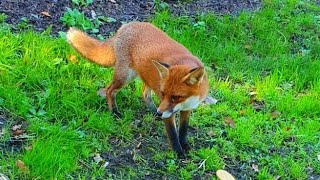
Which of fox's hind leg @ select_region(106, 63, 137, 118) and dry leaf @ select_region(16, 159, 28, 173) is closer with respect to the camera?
dry leaf @ select_region(16, 159, 28, 173)

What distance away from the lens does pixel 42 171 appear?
12.9ft

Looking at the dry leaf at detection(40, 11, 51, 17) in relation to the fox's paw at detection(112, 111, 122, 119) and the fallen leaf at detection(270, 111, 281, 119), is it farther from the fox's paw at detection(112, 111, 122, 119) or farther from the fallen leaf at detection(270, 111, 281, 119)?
the fallen leaf at detection(270, 111, 281, 119)

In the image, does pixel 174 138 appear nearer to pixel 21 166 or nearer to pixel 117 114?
pixel 117 114

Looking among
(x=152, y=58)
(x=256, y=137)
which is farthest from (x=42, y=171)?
(x=256, y=137)

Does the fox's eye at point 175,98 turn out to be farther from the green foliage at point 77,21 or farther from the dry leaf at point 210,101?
the green foliage at point 77,21

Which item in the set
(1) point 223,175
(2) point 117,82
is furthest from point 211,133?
(2) point 117,82

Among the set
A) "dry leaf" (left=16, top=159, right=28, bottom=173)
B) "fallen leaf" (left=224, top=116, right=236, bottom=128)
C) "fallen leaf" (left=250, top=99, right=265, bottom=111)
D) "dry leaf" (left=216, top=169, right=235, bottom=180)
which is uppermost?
"dry leaf" (left=16, top=159, right=28, bottom=173)

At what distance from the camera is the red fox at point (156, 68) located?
411 centimetres

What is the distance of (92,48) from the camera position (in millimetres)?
5145

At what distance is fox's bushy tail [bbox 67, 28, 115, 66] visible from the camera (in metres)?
5.04

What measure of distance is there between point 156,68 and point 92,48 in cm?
99

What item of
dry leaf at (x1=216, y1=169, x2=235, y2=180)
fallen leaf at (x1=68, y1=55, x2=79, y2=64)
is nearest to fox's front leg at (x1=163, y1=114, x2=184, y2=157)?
dry leaf at (x1=216, y1=169, x2=235, y2=180)

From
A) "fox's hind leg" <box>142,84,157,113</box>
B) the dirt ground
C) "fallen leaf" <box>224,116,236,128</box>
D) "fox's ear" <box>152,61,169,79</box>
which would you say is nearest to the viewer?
"fox's ear" <box>152,61,169,79</box>

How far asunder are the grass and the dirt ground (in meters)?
0.34
